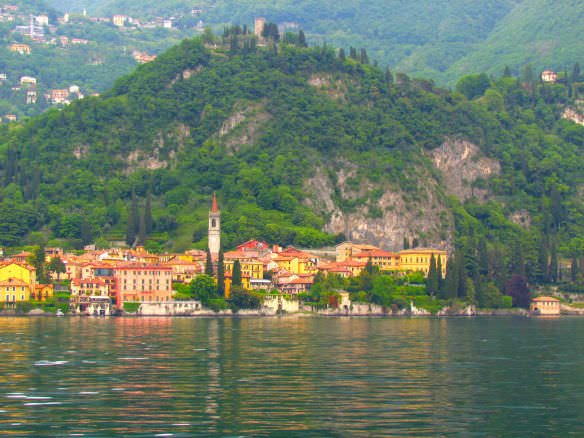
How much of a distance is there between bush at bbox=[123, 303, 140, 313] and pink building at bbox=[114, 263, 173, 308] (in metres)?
0.77

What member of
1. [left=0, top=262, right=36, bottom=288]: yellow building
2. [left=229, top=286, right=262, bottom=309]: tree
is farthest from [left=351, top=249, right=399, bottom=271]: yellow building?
[left=0, top=262, right=36, bottom=288]: yellow building

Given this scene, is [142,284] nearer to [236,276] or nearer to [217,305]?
[217,305]

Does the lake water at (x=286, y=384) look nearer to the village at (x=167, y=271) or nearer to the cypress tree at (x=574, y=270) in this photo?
the village at (x=167, y=271)

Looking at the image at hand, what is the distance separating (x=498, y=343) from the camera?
75.4m

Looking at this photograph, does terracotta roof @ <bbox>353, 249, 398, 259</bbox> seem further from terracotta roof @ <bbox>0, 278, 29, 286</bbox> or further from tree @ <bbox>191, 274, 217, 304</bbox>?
terracotta roof @ <bbox>0, 278, 29, 286</bbox>

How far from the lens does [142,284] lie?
11906 cm

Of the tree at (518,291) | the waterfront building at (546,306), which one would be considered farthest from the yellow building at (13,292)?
the waterfront building at (546,306)

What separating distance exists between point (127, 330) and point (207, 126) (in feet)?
378

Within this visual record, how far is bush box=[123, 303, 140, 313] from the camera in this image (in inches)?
4592

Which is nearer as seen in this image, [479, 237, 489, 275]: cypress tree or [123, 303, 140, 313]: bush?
[123, 303, 140, 313]: bush

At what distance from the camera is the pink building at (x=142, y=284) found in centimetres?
11862

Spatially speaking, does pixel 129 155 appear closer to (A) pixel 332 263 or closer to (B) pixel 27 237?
(B) pixel 27 237

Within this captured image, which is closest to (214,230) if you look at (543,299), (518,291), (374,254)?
(374,254)

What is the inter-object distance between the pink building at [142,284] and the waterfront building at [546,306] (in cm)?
4678
